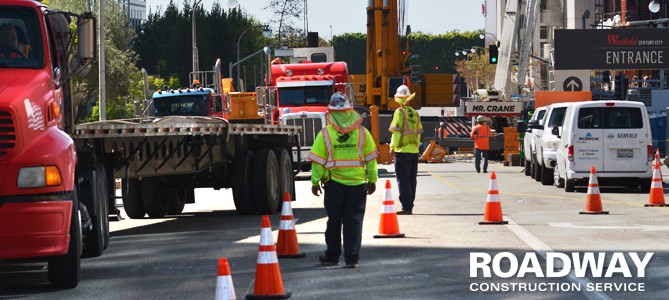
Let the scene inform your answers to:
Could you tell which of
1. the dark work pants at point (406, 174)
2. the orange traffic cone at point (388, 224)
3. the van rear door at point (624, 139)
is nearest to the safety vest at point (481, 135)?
the van rear door at point (624, 139)

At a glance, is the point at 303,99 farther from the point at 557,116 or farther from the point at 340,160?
the point at 340,160

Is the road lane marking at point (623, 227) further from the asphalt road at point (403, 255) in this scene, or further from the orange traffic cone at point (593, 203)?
the orange traffic cone at point (593, 203)

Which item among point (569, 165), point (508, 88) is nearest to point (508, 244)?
point (569, 165)

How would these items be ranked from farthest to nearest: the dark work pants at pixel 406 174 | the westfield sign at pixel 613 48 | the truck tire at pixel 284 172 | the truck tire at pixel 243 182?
1. the westfield sign at pixel 613 48
2. the truck tire at pixel 284 172
3. the truck tire at pixel 243 182
4. the dark work pants at pixel 406 174

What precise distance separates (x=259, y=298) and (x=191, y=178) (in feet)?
38.4

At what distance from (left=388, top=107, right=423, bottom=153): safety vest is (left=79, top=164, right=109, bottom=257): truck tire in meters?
6.46

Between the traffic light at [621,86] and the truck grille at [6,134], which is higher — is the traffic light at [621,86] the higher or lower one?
the higher one

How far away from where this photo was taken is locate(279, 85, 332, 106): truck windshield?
3878cm

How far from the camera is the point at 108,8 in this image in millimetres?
90500

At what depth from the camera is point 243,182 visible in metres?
22.7

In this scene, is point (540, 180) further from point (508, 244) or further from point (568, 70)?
point (568, 70)

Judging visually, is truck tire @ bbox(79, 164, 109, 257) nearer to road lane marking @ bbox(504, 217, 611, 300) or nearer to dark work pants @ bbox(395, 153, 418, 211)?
road lane marking @ bbox(504, 217, 611, 300)

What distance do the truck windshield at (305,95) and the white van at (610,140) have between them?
36.0 feet

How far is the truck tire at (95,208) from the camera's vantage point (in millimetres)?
15322
